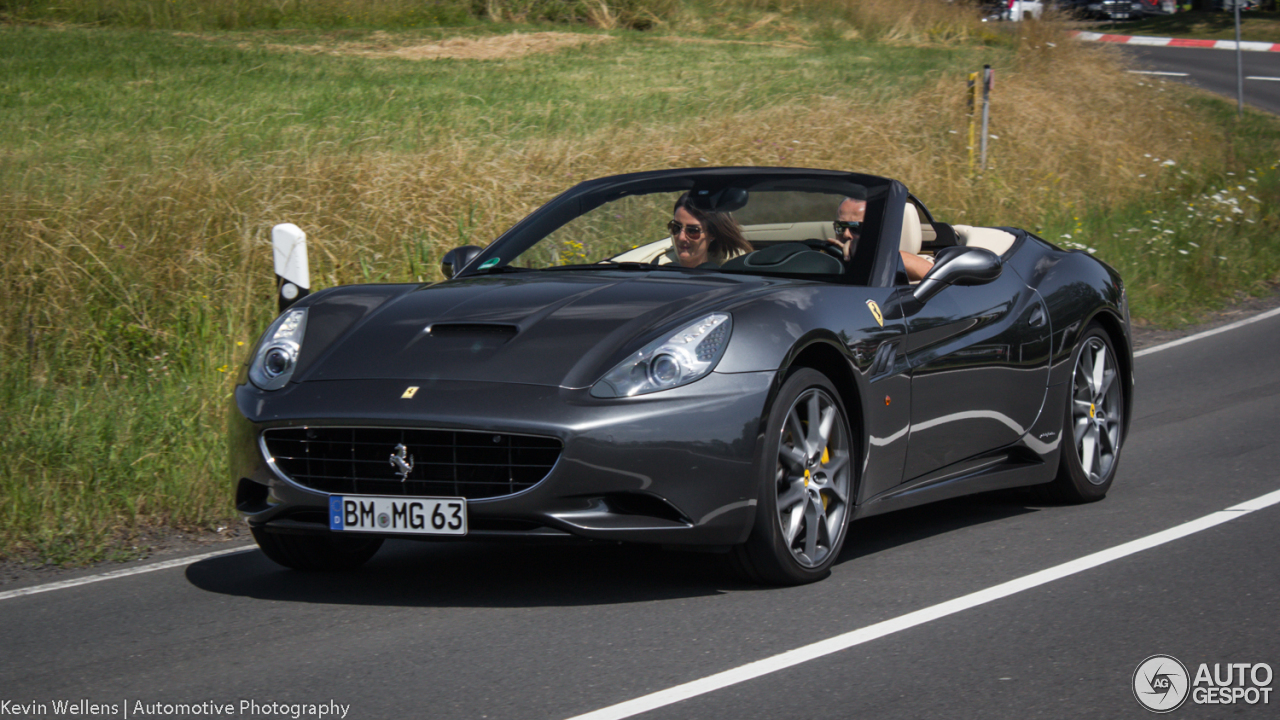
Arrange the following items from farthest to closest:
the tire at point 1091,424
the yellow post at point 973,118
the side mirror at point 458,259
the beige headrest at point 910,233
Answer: the yellow post at point 973,118, the tire at point 1091,424, the beige headrest at point 910,233, the side mirror at point 458,259

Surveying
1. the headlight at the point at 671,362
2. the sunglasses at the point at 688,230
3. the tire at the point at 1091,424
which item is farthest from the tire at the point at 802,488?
→ the tire at the point at 1091,424

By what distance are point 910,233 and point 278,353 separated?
277 centimetres

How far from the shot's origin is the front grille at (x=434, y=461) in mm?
4613

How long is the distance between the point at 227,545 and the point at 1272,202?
15592 millimetres

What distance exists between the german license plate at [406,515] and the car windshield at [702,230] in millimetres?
1555

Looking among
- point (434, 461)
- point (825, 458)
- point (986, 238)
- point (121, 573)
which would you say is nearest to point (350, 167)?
point (986, 238)

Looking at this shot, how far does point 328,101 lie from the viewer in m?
21.1

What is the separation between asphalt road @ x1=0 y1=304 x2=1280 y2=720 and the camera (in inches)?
156

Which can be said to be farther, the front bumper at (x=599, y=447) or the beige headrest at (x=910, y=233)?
the beige headrest at (x=910, y=233)

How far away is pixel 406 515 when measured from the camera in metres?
4.64

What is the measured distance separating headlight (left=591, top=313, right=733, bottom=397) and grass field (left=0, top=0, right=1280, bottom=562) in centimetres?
248

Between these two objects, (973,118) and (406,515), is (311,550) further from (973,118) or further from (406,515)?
(973,118)

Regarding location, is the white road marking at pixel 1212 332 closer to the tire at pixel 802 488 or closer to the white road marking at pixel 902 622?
the white road marking at pixel 902 622

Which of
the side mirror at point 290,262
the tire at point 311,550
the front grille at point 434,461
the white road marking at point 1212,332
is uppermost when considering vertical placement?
the side mirror at point 290,262
